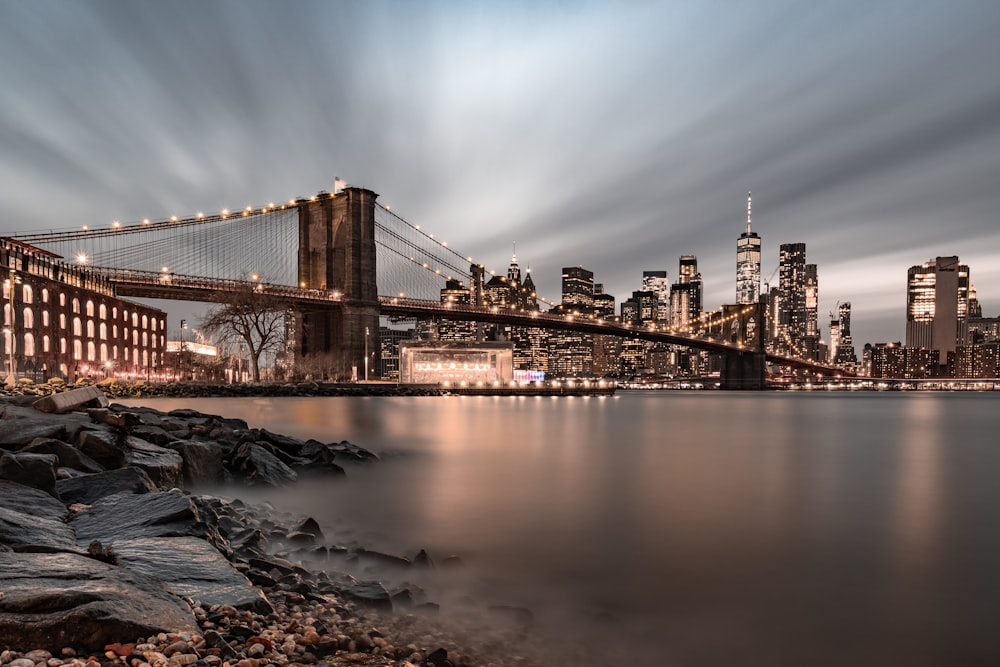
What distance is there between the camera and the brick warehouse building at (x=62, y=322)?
4759 cm

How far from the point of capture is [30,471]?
6254 millimetres

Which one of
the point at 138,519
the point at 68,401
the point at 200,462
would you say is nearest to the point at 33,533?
the point at 138,519

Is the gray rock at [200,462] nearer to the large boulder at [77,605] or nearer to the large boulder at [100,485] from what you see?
the large boulder at [100,485]

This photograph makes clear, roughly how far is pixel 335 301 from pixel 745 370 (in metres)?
78.2

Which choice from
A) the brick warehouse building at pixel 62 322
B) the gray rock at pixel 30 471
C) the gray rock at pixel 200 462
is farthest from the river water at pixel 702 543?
the brick warehouse building at pixel 62 322

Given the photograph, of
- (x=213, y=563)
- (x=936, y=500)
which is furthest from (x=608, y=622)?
(x=936, y=500)

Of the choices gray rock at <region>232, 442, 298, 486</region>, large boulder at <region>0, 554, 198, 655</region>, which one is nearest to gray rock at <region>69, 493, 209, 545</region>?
large boulder at <region>0, 554, 198, 655</region>

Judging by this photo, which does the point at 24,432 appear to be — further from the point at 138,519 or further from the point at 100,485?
the point at 138,519

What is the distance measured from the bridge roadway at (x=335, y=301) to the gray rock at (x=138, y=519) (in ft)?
155

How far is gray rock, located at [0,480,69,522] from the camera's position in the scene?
17.8 feet

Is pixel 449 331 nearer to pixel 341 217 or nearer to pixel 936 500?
pixel 341 217

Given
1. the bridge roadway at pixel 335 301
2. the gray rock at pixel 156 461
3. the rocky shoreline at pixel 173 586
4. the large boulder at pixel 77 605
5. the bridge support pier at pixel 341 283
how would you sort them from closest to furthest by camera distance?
the large boulder at pixel 77 605 → the rocky shoreline at pixel 173 586 → the gray rock at pixel 156 461 → the bridge roadway at pixel 335 301 → the bridge support pier at pixel 341 283

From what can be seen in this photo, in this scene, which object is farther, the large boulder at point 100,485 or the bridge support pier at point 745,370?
the bridge support pier at point 745,370

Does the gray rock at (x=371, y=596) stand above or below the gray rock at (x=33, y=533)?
below
